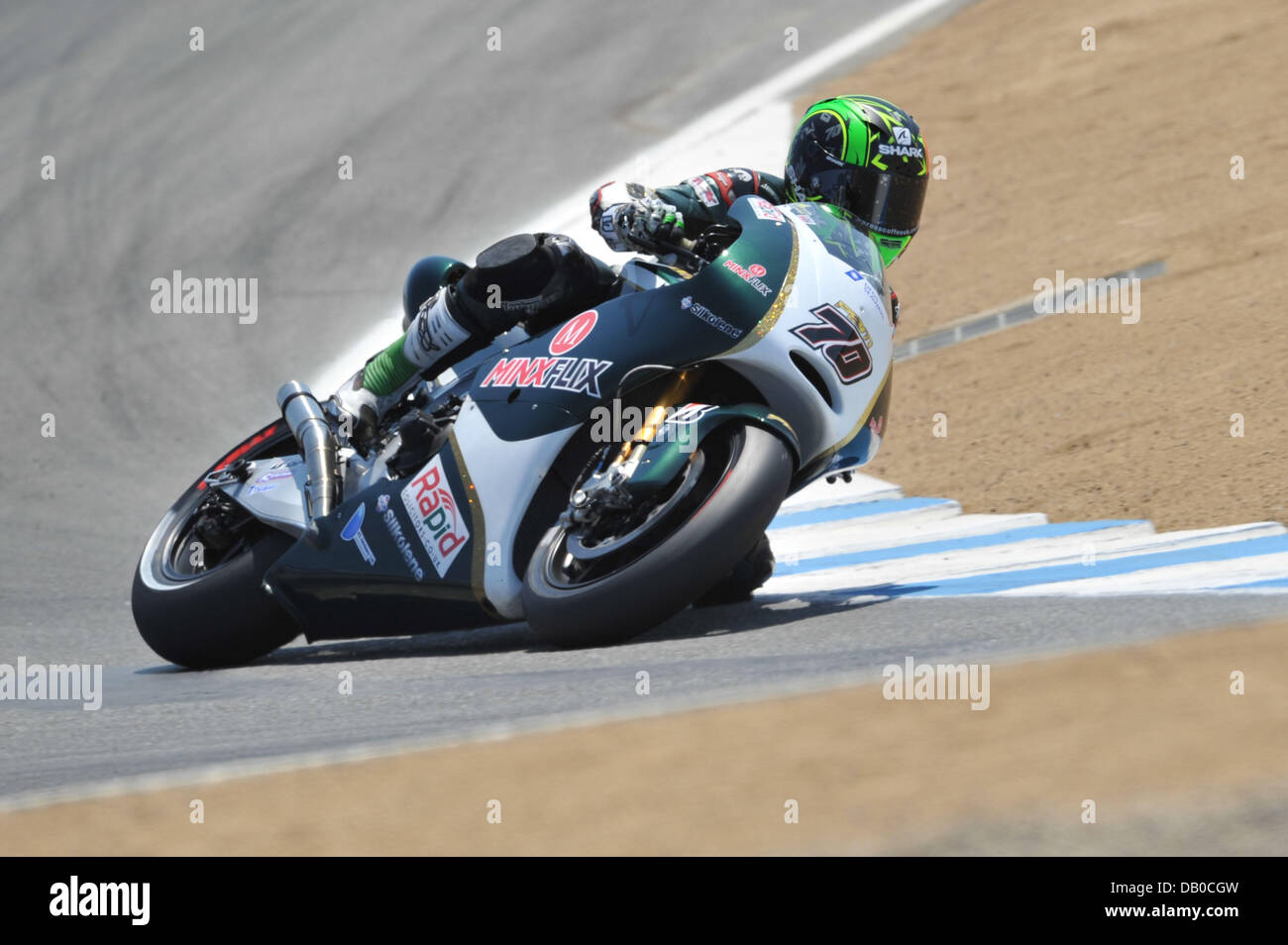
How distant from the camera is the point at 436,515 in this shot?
509 cm

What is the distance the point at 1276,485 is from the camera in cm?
675

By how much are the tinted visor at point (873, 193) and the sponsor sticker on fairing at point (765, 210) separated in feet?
0.84

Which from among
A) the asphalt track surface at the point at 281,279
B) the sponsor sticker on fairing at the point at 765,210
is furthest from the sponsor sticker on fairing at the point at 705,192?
the asphalt track surface at the point at 281,279

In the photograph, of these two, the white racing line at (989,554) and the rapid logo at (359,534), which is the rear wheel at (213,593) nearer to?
the rapid logo at (359,534)

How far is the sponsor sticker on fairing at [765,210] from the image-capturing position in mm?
5027

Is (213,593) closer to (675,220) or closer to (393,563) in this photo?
(393,563)

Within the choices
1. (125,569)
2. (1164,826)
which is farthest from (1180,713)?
(125,569)

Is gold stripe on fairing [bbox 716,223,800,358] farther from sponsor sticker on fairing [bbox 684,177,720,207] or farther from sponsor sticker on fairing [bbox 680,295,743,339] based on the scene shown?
sponsor sticker on fairing [bbox 684,177,720,207]

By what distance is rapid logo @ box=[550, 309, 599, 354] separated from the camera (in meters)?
5.04

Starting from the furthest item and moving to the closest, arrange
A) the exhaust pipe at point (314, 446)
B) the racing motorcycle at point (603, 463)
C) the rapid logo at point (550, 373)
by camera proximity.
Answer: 1. the exhaust pipe at point (314, 446)
2. the rapid logo at point (550, 373)
3. the racing motorcycle at point (603, 463)

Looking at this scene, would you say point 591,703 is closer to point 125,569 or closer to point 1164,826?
point 1164,826

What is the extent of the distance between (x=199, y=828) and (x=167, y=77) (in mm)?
14019

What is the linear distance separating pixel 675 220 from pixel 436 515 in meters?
1.16

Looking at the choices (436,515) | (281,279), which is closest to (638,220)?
(436,515)
